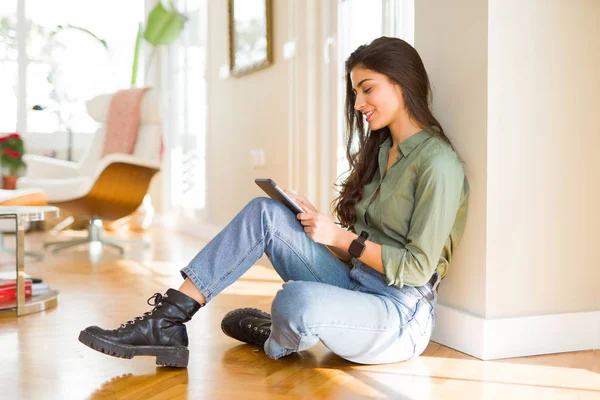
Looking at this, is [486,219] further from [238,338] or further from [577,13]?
[238,338]

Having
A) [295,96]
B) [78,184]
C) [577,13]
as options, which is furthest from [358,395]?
[78,184]

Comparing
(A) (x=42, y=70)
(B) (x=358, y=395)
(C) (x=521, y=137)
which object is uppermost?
(A) (x=42, y=70)

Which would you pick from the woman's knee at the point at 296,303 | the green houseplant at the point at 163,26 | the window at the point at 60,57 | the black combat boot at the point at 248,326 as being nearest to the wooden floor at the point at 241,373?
the black combat boot at the point at 248,326

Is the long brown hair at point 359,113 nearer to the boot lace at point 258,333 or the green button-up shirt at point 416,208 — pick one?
the green button-up shirt at point 416,208

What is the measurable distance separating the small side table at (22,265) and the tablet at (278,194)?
1.21 m

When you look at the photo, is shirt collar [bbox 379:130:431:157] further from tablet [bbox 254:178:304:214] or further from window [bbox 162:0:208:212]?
window [bbox 162:0:208:212]

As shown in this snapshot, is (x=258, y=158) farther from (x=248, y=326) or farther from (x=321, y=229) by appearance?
(x=321, y=229)

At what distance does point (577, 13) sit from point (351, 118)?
729mm

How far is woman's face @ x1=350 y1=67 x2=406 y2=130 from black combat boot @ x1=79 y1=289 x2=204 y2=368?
70 cm

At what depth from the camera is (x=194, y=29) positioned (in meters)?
5.71

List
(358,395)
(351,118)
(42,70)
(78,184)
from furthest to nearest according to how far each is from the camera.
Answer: (42,70) < (78,184) < (351,118) < (358,395)

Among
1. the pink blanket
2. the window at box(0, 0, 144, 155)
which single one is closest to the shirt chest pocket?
the pink blanket

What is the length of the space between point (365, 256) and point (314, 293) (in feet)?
0.57

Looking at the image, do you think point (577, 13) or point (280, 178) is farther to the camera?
point (280, 178)
